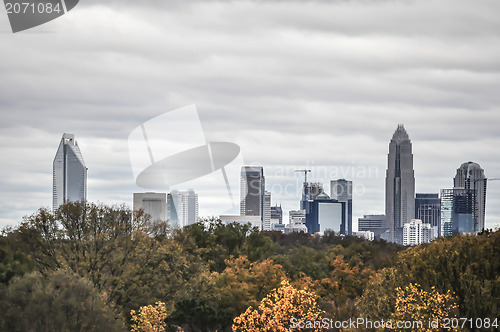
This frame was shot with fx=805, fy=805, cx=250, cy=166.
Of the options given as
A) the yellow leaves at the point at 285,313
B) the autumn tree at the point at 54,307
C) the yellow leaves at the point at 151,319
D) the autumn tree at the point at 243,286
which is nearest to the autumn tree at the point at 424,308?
the yellow leaves at the point at 285,313

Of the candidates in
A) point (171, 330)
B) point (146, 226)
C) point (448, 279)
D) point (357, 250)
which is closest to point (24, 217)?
point (146, 226)

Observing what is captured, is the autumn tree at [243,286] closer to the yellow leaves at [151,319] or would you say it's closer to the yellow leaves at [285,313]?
the yellow leaves at [151,319]

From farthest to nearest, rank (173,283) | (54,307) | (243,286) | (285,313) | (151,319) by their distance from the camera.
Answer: (243,286), (173,283), (151,319), (54,307), (285,313)

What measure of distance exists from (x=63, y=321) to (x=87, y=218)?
19.0 metres

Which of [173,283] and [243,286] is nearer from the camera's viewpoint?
[173,283]

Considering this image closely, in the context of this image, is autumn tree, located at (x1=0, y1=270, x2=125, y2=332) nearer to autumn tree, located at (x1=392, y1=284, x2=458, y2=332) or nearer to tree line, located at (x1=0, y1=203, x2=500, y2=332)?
tree line, located at (x1=0, y1=203, x2=500, y2=332)

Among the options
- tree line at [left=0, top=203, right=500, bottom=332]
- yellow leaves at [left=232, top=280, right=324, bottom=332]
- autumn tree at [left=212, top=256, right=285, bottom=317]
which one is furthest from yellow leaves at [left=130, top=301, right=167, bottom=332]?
autumn tree at [left=212, top=256, right=285, bottom=317]

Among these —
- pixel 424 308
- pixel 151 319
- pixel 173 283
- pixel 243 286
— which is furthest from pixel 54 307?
pixel 243 286

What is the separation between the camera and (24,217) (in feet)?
223

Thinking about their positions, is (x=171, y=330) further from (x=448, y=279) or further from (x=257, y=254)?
(x=257, y=254)

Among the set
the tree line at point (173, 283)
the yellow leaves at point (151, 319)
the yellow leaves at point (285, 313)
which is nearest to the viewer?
the yellow leaves at point (285, 313)

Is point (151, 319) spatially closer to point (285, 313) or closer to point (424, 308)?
point (285, 313)

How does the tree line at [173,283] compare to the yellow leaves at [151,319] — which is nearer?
the tree line at [173,283]

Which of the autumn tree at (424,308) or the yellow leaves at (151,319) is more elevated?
the autumn tree at (424,308)
